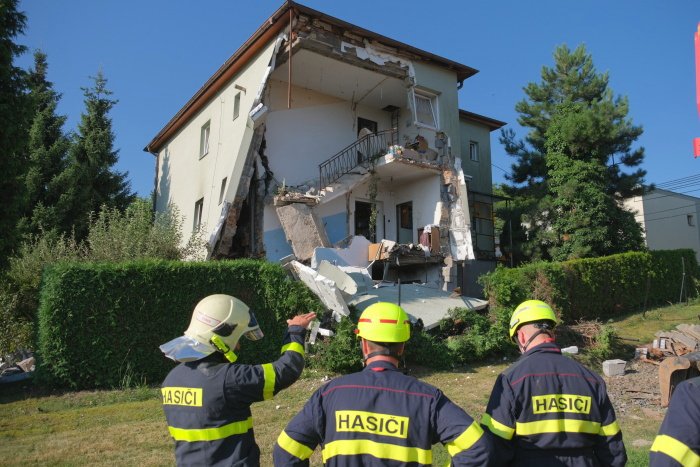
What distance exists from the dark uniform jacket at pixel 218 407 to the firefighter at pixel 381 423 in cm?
38

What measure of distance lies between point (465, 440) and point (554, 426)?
29.1 inches

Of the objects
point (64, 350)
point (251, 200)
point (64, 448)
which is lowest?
point (64, 448)

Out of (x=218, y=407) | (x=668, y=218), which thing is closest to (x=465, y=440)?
(x=218, y=407)

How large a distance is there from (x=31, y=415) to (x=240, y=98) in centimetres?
1227

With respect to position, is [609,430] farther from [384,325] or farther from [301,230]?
[301,230]

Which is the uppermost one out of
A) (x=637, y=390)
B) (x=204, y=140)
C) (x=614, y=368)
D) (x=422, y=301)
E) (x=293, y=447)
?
(x=204, y=140)

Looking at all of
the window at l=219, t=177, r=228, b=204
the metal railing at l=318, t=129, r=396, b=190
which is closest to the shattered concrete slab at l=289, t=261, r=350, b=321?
the metal railing at l=318, t=129, r=396, b=190

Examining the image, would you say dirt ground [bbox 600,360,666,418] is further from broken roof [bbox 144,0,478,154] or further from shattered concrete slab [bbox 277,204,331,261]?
broken roof [bbox 144,0,478,154]

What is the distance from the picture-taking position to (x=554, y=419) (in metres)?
2.74

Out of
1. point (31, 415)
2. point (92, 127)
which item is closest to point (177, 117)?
point (92, 127)

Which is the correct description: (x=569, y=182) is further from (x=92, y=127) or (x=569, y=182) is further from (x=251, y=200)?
(x=92, y=127)

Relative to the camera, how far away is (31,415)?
8.41m

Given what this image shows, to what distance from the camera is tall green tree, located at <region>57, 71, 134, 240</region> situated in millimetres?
21266

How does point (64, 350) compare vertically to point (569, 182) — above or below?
below
